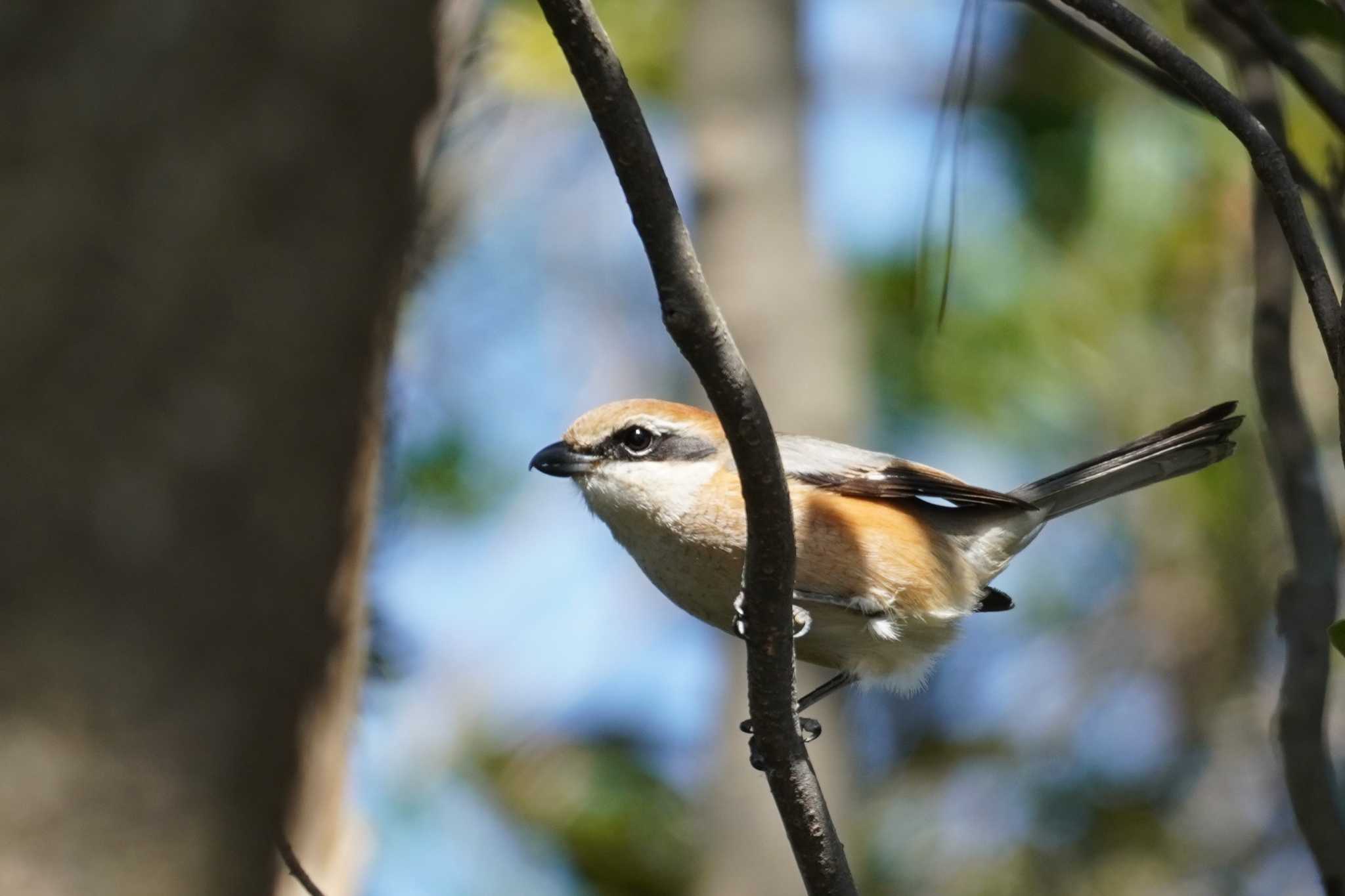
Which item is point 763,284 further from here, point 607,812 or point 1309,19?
point 1309,19

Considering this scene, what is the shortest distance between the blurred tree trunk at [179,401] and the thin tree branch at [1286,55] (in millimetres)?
2215

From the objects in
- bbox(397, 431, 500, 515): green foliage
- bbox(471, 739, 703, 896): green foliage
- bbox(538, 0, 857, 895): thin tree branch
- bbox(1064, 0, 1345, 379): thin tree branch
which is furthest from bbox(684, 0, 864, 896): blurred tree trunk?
bbox(1064, 0, 1345, 379): thin tree branch

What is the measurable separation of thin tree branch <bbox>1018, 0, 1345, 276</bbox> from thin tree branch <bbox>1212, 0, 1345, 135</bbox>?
0.21 m

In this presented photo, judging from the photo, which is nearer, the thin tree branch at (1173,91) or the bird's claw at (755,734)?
the bird's claw at (755,734)

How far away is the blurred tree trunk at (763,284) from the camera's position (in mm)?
7348

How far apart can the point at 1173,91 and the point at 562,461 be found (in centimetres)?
214

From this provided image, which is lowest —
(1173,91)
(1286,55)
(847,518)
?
(847,518)

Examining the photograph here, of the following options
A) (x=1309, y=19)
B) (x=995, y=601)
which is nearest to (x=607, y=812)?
(x=995, y=601)

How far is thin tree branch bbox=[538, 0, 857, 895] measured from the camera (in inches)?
90.7

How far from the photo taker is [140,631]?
161 cm

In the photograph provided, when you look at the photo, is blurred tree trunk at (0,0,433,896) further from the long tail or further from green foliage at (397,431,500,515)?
green foliage at (397,431,500,515)

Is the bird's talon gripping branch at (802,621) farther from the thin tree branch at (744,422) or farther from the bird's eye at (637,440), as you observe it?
the thin tree branch at (744,422)

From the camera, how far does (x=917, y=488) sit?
4.85 metres

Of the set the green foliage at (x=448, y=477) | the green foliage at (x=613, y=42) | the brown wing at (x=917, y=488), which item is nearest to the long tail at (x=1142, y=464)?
the brown wing at (x=917, y=488)
